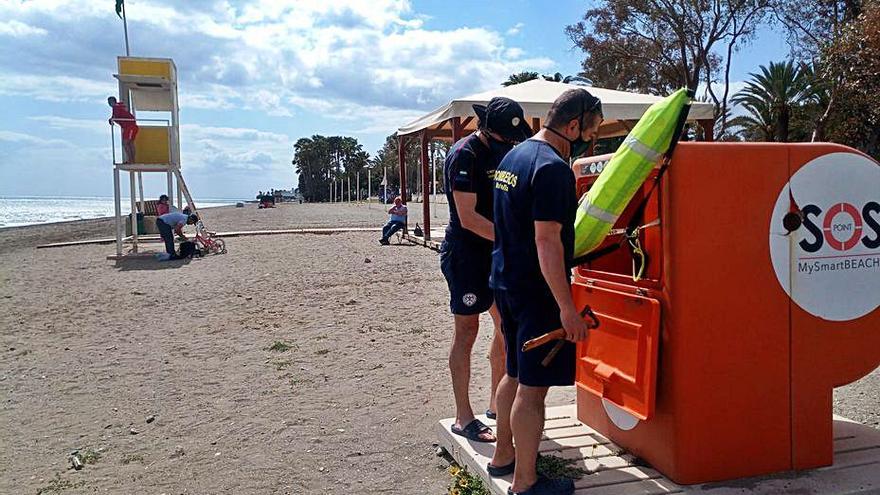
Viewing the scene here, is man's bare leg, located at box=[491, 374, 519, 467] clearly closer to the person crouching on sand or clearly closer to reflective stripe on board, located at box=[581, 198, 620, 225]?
reflective stripe on board, located at box=[581, 198, 620, 225]

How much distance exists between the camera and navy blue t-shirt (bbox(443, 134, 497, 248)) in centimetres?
339

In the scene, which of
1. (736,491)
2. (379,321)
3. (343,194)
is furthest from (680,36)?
(343,194)

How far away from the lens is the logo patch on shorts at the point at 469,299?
11.5 ft

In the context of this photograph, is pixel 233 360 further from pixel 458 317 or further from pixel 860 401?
pixel 860 401

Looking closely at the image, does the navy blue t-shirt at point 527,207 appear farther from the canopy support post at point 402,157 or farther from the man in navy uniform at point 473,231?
the canopy support post at point 402,157

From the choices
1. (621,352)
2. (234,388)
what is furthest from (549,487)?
(234,388)

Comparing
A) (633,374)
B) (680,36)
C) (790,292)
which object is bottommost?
(633,374)

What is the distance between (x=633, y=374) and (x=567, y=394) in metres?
2.02

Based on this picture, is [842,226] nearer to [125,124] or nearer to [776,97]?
[125,124]

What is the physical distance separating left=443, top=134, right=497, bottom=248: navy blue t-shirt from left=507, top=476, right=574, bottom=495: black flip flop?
1211 mm

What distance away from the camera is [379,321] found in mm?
7598

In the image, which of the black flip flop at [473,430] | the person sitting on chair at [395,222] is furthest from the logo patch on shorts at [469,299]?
the person sitting on chair at [395,222]

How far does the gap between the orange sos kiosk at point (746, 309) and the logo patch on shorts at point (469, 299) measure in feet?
2.30

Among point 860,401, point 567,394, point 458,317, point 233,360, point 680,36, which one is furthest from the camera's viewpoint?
point 680,36
